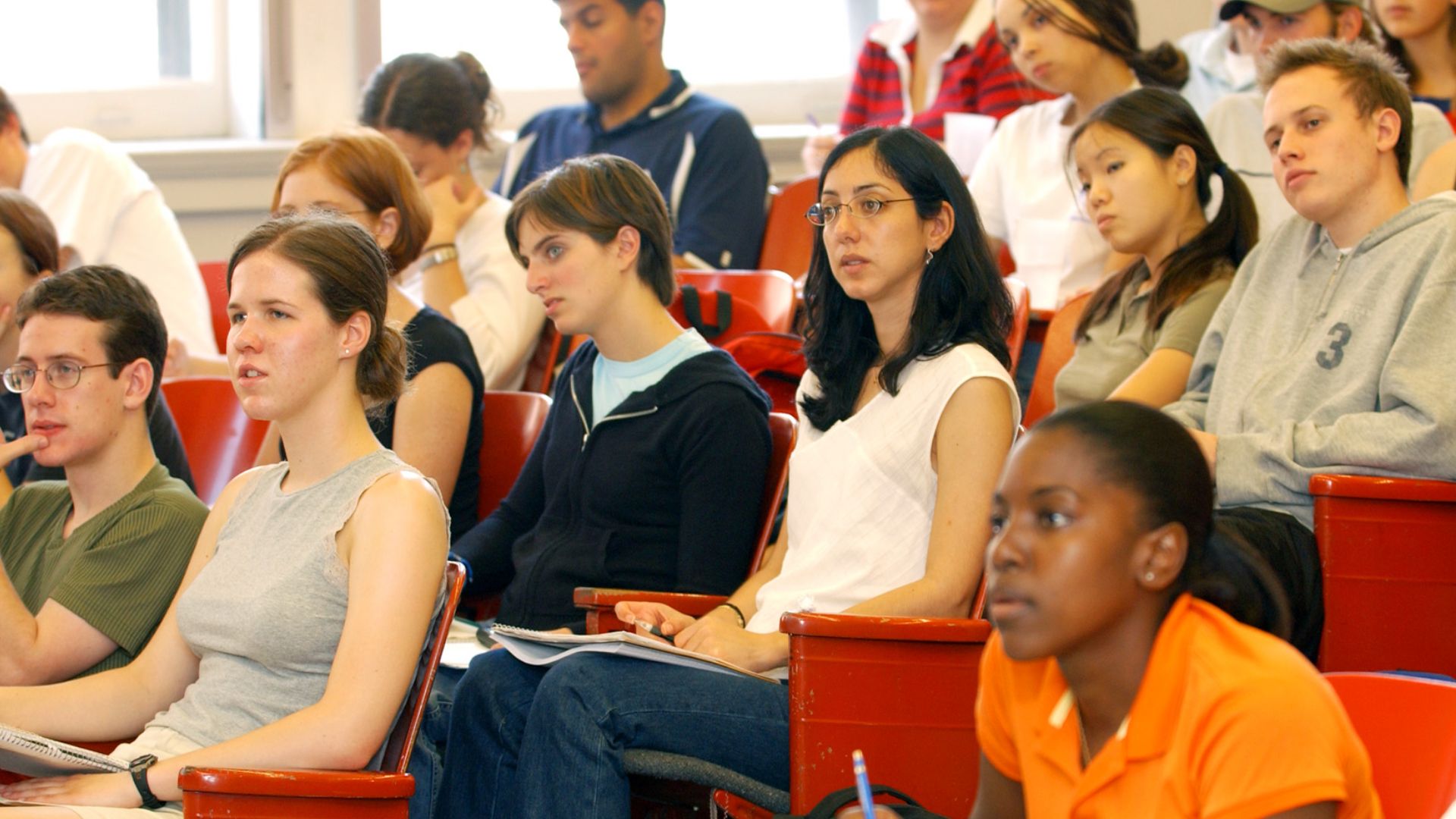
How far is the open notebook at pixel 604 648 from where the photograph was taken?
6.68ft

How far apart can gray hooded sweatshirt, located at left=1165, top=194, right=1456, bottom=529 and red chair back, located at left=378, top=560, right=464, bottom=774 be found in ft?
3.93

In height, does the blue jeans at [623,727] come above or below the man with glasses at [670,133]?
below

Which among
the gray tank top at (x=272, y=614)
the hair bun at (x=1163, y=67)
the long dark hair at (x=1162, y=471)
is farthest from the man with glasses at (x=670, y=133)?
the long dark hair at (x=1162, y=471)

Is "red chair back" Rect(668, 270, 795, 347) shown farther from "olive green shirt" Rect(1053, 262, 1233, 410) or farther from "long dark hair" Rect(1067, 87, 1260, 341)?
"long dark hair" Rect(1067, 87, 1260, 341)

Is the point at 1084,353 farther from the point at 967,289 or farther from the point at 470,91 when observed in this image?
the point at 470,91

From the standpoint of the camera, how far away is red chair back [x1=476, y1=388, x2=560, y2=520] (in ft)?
9.96

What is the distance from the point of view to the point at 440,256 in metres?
3.87

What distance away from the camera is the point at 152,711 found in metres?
2.05

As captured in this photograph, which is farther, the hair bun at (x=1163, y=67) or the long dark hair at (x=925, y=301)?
the hair bun at (x=1163, y=67)

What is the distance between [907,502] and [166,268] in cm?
252

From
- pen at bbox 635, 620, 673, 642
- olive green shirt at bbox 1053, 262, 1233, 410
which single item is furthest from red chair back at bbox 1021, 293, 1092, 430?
pen at bbox 635, 620, 673, 642

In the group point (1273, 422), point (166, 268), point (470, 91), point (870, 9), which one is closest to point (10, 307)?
point (166, 268)

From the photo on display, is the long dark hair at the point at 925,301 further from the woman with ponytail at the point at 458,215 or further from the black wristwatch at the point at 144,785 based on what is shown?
the woman with ponytail at the point at 458,215

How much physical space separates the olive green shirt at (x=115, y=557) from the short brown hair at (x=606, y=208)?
2.61ft
